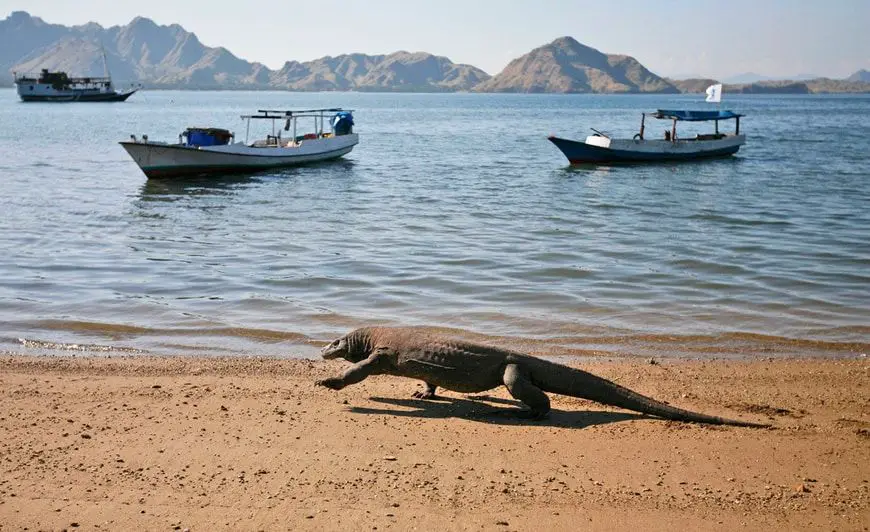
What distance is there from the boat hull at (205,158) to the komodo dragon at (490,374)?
28.2m

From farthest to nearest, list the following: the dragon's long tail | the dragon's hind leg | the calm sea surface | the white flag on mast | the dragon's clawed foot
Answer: the white flag on mast → the calm sea surface → the dragon's clawed foot → the dragon's long tail → the dragon's hind leg

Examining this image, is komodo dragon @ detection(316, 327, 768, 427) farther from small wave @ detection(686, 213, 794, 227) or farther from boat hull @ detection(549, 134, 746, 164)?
boat hull @ detection(549, 134, 746, 164)

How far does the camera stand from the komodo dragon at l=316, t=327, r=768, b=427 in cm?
813

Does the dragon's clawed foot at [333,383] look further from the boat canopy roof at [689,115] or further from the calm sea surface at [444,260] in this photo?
Answer: the boat canopy roof at [689,115]

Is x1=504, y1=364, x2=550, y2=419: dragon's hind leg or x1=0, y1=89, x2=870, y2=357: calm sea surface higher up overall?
x1=504, y1=364, x2=550, y2=419: dragon's hind leg

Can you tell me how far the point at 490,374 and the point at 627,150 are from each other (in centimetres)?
3646

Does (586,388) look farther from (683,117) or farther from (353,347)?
(683,117)

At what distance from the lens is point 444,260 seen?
61.3 feet

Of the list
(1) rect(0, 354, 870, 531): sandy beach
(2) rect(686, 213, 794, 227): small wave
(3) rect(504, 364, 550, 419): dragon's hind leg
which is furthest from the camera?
(2) rect(686, 213, 794, 227): small wave

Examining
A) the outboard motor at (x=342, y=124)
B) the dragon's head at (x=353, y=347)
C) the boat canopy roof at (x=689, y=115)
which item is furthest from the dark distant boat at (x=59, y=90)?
the dragon's head at (x=353, y=347)

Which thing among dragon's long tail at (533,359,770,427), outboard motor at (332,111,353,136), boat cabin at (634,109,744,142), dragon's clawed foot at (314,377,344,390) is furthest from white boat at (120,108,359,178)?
dragon's long tail at (533,359,770,427)

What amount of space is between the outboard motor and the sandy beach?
36355mm

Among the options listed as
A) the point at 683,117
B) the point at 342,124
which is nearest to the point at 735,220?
the point at 683,117

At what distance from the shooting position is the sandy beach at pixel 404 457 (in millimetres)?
A: 5992
